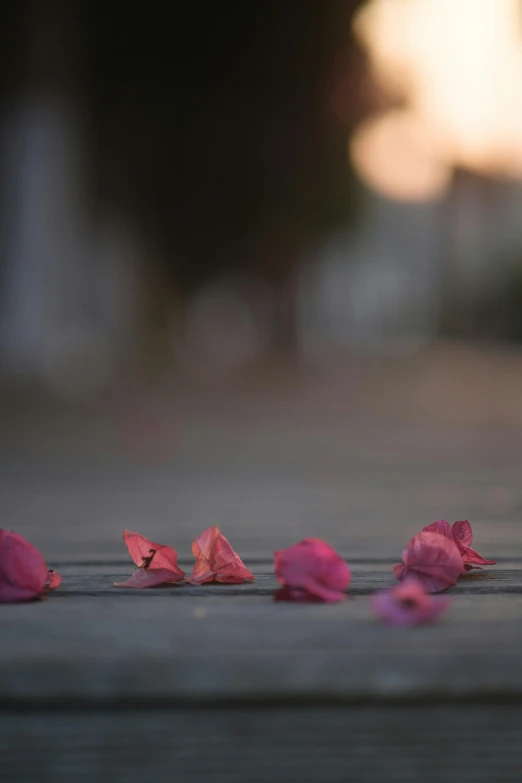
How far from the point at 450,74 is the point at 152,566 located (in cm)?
1755

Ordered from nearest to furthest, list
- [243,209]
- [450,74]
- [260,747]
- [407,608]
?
1. [260,747]
2. [407,608]
3. [243,209]
4. [450,74]

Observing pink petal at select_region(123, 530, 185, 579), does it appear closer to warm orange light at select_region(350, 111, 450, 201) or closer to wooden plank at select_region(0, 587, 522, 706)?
wooden plank at select_region(0, 587, 522, 706)

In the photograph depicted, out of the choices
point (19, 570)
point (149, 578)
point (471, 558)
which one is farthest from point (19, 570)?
point (471, 558)

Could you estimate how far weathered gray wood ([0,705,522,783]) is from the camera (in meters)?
0.72

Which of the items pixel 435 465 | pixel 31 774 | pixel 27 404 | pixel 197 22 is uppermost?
pixel 197 22

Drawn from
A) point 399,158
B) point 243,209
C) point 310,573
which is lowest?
point 310,573

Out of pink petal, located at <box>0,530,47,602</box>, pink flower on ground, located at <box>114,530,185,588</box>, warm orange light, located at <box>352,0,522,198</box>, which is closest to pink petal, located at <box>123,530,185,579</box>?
pink flower on ground, located at <box>114,530,185,588</box>

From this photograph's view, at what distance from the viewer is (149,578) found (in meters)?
1.05

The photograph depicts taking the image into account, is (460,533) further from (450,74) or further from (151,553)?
(450,74)

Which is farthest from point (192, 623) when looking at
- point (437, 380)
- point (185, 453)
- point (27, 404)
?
point (437, 380)

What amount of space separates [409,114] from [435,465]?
52.6 ft

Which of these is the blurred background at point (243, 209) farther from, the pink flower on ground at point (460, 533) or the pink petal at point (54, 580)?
the pink petal at point (54, 580)

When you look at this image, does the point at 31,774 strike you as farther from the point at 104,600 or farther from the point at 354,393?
the point at 354,393

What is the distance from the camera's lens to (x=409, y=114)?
1795 cm
